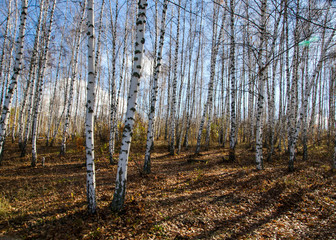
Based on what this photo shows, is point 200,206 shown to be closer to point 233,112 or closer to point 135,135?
point 233,112

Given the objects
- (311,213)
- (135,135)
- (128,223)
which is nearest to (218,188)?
(311,213)

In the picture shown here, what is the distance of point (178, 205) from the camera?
4.87 meters

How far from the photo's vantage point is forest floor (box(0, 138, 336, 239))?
12.4 feet

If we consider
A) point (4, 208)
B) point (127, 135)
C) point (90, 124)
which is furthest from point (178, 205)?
point (4, 208)

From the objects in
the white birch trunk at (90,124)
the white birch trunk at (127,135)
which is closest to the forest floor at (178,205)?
the white birch trunk at (127,135)

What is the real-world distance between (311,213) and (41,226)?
6776 millimetres

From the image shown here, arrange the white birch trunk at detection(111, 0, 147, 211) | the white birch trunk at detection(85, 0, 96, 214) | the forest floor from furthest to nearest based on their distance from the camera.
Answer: the white birch trunk at detection(111, 0, 147, 211) → the white birch trunk at detection(85, 0, 96, 214) → the forest floor

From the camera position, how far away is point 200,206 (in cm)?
486

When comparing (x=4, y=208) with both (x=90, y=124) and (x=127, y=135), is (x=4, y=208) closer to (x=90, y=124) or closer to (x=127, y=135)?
(x=90, y=124)

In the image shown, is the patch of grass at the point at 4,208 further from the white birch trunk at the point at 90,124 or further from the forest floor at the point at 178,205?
the white birch trunk at the point at 90,124

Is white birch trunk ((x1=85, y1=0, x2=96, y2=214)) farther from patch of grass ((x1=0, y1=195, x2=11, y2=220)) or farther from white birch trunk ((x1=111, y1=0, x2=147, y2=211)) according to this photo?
patch of grass ((x1=0, y1=195, x2=11, y2=220))

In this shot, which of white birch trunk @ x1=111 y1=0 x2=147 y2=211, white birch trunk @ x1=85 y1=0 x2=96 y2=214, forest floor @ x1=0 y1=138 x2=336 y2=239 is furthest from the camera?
white birch trunk @ x1=111 y1=0 x2=147 y2=211

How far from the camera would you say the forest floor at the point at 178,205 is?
3.79 meters

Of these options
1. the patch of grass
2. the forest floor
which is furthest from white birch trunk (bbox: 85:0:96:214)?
the patch of grass
